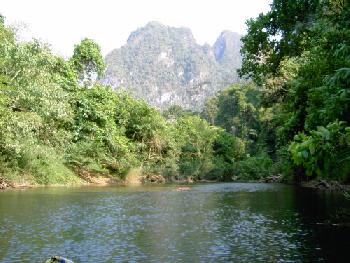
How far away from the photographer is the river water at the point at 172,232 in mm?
14539

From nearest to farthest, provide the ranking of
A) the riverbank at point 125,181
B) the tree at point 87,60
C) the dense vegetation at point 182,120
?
the dense vegetation at point 182,120
the riverbank at point 125,181
the tree at point 87,60

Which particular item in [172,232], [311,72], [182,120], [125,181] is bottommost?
[172,232]

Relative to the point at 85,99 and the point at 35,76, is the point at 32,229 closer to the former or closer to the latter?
the point at 35,76

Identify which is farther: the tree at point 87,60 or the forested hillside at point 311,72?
the tree at point 87,60

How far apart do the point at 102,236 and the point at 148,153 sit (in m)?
49.7

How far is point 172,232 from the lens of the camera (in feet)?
62.5

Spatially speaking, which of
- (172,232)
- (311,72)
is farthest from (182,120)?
(172,232)

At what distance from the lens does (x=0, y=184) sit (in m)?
40.2

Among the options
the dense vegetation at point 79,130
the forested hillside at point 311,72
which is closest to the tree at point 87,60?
the dense vegetation at point 79,130

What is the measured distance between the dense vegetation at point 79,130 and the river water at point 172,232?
38.3ft

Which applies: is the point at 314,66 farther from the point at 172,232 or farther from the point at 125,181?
the point at 125,181

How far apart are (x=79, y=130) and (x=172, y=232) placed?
126 ft

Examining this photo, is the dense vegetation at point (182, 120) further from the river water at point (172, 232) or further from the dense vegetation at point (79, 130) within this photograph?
the river water at point (172, 232)

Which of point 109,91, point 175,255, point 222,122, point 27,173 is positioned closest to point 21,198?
point 27,173
